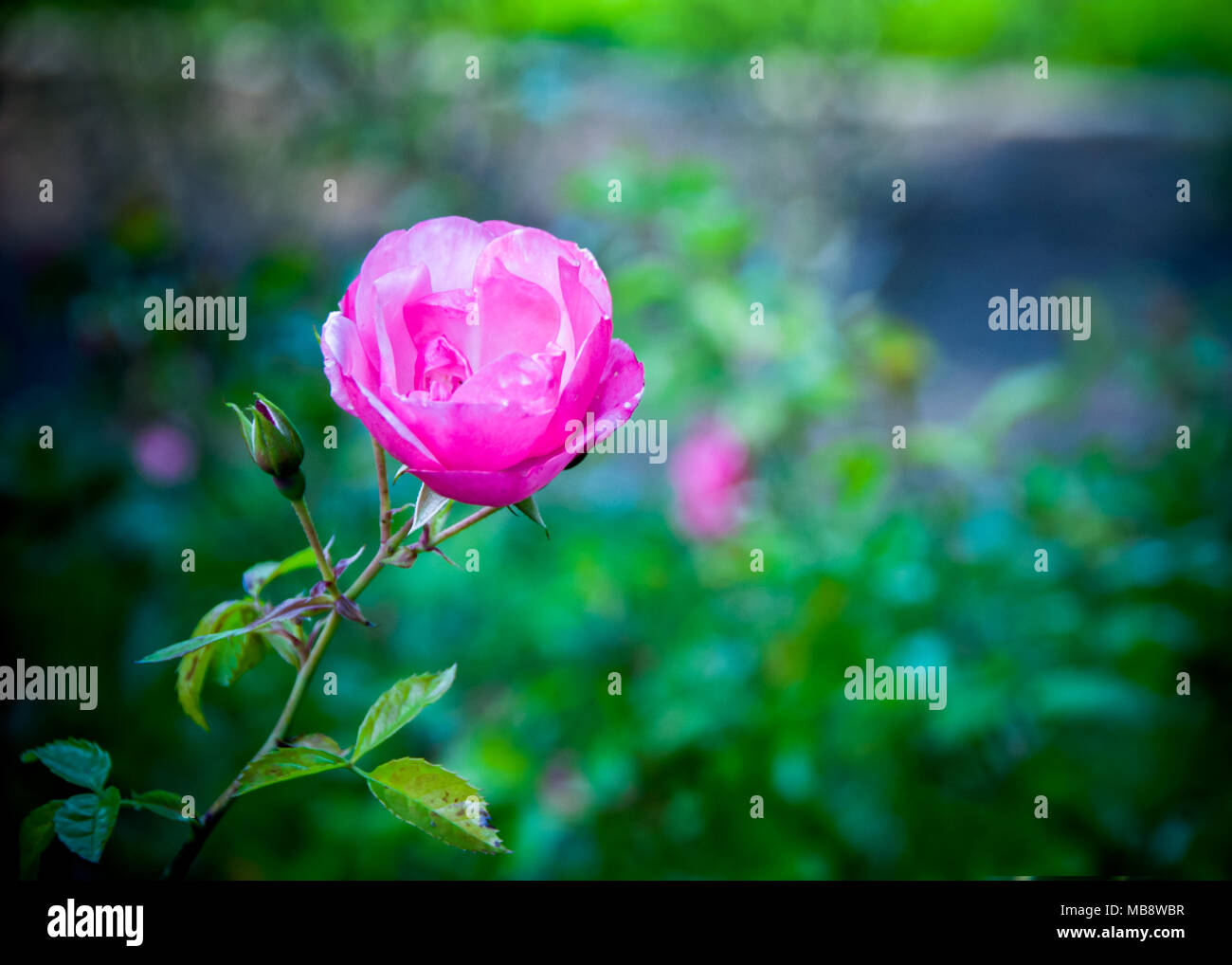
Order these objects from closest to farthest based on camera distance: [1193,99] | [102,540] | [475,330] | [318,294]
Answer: [475,330] → [102,540] → [318,294] → [1193,99]

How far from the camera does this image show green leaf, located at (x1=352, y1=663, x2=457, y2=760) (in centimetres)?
38

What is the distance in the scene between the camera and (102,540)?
1189 mm

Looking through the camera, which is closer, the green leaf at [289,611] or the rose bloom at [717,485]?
the green leaf at [289,611]

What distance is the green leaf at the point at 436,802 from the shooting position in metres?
0.35

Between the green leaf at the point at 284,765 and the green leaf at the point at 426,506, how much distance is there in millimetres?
94

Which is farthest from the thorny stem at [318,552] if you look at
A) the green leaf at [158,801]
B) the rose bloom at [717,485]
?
the rose bloom at [717,485]

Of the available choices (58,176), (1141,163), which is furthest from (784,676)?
(1141,163)

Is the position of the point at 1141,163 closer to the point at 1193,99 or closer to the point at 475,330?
the point at 1193,99

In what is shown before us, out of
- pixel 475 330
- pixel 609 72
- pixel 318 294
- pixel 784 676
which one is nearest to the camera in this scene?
pixel 475 330

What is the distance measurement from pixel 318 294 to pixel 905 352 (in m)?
0.82

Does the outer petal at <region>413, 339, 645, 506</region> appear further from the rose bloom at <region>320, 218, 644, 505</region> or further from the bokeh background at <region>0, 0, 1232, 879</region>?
the bokeh background at <region>0, 0, 1232, 879</region>

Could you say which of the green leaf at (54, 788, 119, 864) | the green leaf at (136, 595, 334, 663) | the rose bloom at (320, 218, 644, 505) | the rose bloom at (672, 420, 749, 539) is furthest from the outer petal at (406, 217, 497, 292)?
the rose bloom at (672, 420, 749, 539)

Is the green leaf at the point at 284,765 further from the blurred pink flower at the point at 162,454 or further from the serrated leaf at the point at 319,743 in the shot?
the blurred pink flower at the point at 162,454

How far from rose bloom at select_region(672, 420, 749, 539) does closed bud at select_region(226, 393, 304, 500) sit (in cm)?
93
